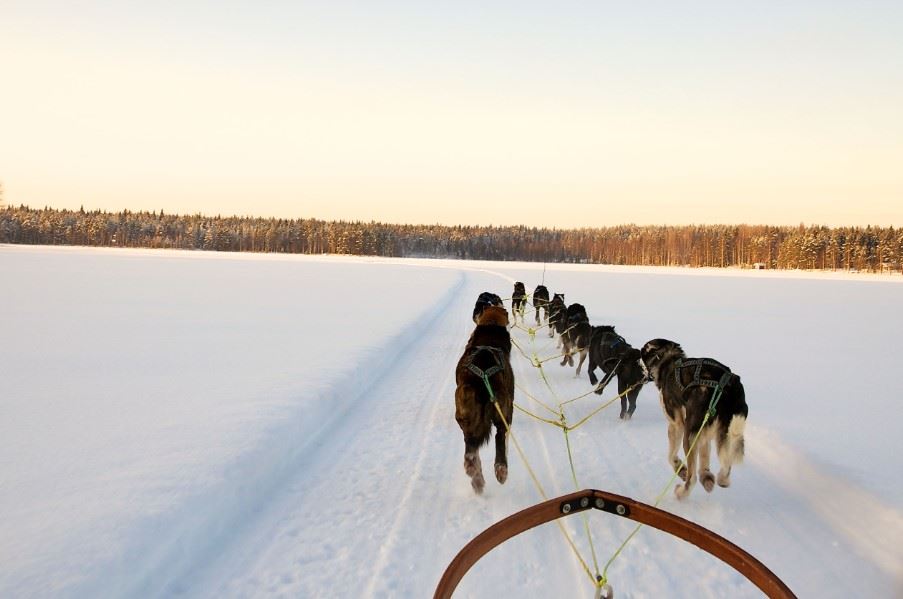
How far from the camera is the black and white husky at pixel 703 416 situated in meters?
3.79

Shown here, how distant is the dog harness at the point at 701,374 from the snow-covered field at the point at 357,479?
0.89 m

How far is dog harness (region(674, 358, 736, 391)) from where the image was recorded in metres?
3.81

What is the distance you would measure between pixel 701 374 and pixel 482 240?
134741 millimetres

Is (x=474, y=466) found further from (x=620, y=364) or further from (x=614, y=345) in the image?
(x=614, y=345)

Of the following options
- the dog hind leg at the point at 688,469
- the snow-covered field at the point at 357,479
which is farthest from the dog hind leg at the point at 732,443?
the snow-covered field at the point at 357,479

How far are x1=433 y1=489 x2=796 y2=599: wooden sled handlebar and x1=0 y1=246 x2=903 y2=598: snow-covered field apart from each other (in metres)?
0.99

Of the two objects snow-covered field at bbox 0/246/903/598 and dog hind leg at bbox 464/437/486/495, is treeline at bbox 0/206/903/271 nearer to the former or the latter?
snow-covered field at bbox 0/246/903/598

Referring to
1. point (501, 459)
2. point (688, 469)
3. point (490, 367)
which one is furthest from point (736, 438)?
point (490, 367)

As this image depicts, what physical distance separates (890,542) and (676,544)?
134 centimetres

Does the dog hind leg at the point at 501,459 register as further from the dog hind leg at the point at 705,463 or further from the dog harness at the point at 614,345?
the dog harness at the point at 614,345

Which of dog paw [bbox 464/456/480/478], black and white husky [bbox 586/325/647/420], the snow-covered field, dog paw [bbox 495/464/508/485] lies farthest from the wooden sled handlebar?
black and white husky [bbox 586/325/647/420]

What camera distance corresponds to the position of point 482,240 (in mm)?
137625

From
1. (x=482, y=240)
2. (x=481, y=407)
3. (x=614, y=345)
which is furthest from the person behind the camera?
(x=482, y=240)

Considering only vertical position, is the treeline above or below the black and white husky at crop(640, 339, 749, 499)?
above
